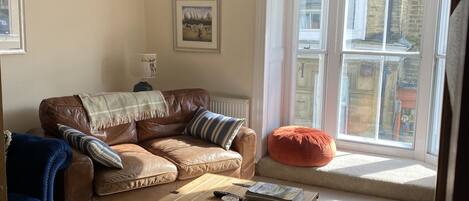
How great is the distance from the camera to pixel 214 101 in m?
4.45

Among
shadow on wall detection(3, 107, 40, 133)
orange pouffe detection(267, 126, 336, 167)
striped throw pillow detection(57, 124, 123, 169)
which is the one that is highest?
shadow on wall detection(3, 107, 40, 133)

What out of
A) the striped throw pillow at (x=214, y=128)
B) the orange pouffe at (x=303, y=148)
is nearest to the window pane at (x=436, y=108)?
the orange pouffe at (x=303, y=148)

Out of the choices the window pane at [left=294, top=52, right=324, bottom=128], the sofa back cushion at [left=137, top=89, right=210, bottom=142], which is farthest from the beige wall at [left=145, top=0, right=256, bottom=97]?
the window pane at [left=294, top=52, right=324, bottom=128]

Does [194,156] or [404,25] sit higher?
[404,25]

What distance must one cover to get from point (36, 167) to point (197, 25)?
90.7 inches

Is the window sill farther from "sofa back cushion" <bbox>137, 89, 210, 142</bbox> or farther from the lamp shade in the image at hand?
the lamp shade

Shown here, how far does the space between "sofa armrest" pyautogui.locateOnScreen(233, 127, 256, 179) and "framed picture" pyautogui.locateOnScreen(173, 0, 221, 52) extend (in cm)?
106

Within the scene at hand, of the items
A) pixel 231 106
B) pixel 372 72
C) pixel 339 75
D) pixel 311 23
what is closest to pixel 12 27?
pixel 231 106

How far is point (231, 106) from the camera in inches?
171

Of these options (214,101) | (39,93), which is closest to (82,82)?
(39,93)

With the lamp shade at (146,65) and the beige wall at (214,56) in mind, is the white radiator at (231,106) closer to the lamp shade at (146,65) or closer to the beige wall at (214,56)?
the beige wall at (214,56)

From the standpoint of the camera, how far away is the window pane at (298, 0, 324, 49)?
4574 millimetres

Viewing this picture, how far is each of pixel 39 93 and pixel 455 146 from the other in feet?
12.2

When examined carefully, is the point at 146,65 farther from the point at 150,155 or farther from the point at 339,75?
the point at 339,75
